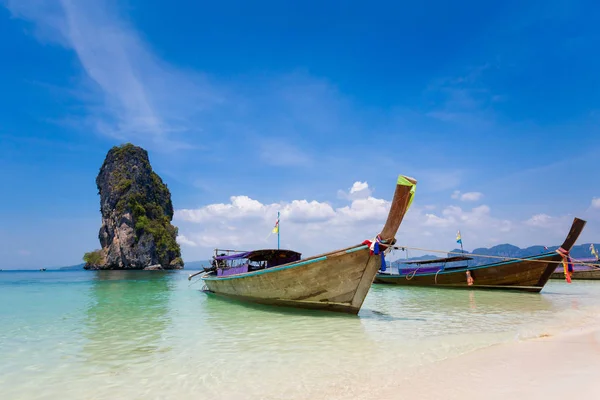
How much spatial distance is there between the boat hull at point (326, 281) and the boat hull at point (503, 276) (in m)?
9.07

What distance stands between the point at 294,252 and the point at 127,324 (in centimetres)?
661

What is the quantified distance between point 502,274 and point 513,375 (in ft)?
47.5

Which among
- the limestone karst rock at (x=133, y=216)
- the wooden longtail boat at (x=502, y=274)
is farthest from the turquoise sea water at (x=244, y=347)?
the limestone karst rock at (x=133, y=216)

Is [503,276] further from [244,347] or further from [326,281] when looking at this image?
[244,347]

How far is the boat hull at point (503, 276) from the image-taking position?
604 inches

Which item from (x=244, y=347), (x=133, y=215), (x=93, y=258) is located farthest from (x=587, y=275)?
(x=93, y=258)

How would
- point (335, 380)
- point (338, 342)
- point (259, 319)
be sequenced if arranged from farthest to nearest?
point (259, 319), point (338, 342), point (335, 380)

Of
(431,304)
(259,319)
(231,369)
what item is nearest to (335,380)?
(231,369)

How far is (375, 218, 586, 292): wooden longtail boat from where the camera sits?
14345 millimetres

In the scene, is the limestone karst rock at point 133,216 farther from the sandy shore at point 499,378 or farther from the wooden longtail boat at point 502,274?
the sandy shore at point 499,378

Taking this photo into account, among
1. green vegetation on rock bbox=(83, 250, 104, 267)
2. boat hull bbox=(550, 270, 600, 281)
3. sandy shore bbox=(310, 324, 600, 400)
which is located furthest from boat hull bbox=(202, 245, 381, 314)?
green vegetation on rock bbox=(83, 250, 104, 267)

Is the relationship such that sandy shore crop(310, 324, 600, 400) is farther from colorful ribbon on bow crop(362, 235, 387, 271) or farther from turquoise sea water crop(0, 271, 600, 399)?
colorful ribbon on bow crop(362, 235, 387, 271)

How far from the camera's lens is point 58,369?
540 cm

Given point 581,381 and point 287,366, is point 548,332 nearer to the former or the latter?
point 581,381
